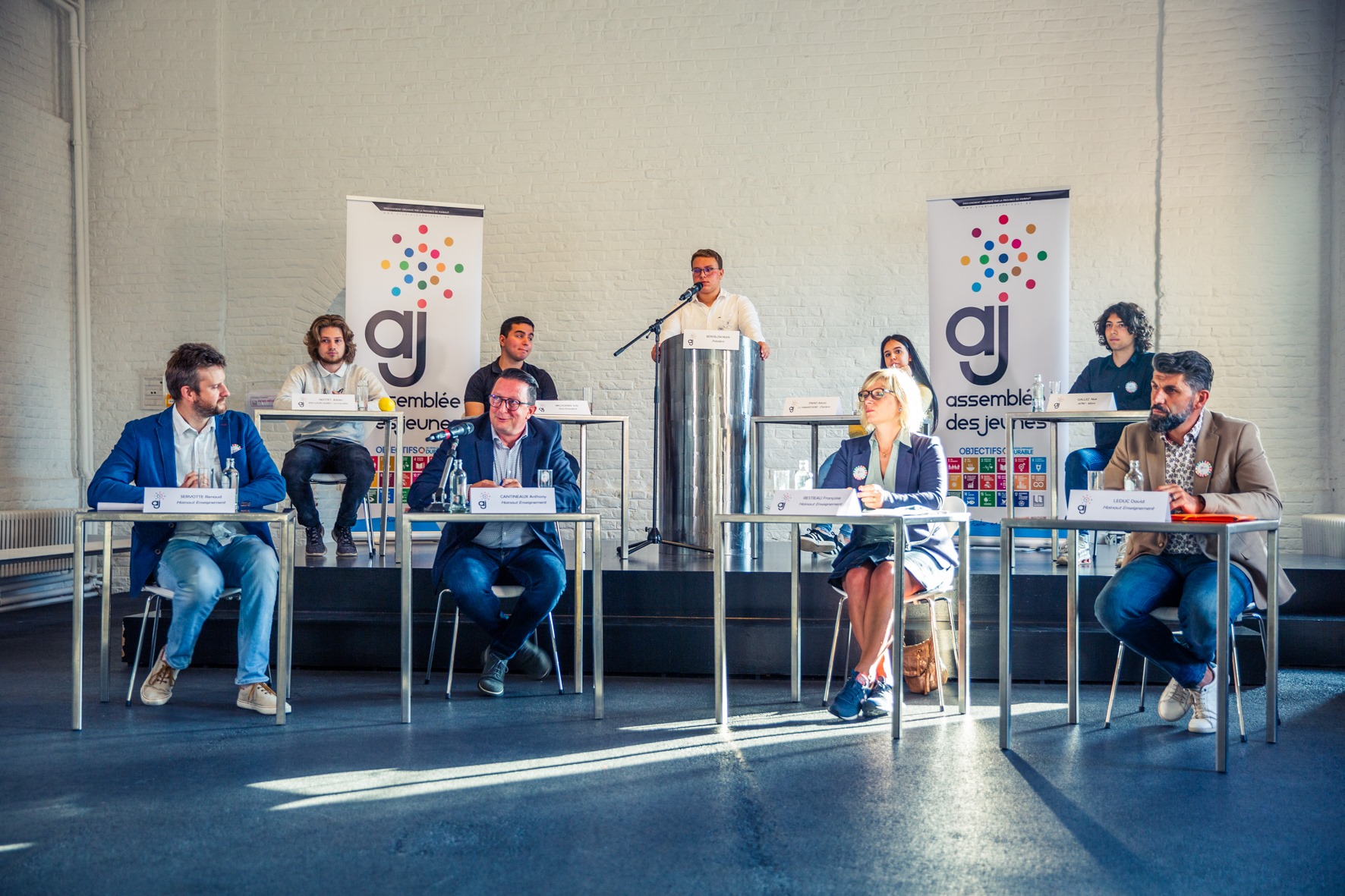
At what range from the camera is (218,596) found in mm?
3342

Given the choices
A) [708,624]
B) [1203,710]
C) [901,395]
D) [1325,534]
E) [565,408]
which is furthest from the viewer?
[1325,534]

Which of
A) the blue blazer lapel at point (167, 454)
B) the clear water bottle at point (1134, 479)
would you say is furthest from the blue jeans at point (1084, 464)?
the blue blazer lapel at point (167, 454)

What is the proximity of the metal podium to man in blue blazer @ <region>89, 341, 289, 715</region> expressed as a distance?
192 cm

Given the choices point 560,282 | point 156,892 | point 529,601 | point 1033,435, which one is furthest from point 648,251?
point 156,892

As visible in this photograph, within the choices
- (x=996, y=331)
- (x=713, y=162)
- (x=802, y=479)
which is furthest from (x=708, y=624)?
(x=713, y=162)

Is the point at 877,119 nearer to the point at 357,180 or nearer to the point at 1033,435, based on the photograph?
the point at 1033,435

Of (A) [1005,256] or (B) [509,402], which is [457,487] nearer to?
(B) [509,402]

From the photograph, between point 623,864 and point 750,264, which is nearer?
point 623,864

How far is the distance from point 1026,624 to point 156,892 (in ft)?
10.5

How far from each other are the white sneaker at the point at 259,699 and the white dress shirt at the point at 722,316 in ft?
9.43

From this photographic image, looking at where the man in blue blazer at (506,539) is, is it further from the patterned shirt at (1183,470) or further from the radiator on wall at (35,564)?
the radiator on wall at (35,564)

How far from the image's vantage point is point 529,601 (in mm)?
3598

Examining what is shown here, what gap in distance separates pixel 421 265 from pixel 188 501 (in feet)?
10.3

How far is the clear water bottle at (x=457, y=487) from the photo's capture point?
3.38 m
